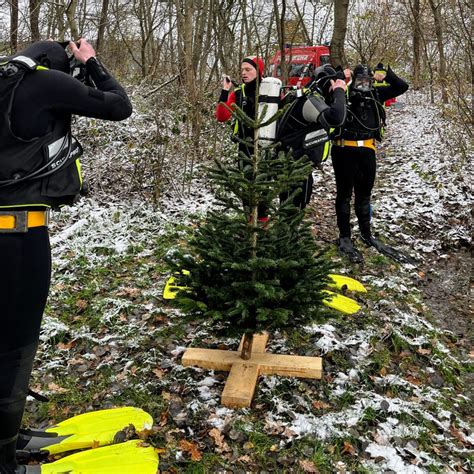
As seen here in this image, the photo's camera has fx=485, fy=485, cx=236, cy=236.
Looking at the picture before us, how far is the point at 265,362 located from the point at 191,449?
1.02 meters

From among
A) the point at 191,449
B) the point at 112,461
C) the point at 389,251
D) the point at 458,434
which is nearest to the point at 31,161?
the point at 112,461

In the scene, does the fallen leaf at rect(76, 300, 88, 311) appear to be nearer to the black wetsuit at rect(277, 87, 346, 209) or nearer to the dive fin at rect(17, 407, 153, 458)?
the dive fin at rect(17, 407, 153, 458)

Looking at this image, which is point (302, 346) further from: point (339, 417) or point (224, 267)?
point (224, 267)

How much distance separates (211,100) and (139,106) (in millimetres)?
1848

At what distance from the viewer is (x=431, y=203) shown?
9398mm

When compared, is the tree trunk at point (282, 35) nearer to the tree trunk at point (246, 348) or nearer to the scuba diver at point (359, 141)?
the scuba diver at point (359, 141)

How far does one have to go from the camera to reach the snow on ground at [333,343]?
371 cm

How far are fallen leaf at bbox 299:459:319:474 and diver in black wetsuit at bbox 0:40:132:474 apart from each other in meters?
1.87

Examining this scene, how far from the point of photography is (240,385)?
12.8 feet

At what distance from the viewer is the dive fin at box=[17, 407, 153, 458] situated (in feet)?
11.1

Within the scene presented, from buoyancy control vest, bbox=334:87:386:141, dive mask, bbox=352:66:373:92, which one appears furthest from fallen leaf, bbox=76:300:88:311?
dive mask, bbox=352:66:373:92

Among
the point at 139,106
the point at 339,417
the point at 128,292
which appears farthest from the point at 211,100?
the point at 339,417

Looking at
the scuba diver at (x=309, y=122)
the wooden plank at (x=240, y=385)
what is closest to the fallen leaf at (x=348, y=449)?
the wooden plank at (x=240, y=385)

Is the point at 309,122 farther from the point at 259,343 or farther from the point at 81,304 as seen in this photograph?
the point at 81,304
